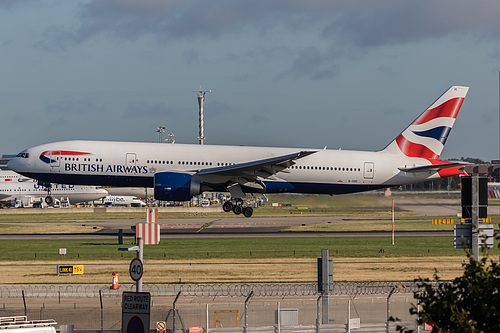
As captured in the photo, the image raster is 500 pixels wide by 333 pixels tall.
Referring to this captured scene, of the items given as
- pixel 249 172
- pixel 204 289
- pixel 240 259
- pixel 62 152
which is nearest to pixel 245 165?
pixel 249 172

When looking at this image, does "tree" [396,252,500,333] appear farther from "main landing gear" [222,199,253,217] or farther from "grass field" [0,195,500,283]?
"main landing gear" [222,199,253,217]

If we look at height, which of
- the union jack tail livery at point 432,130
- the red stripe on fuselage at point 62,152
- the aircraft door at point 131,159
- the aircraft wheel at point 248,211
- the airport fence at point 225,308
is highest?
the union jack tail livery at point 432,130

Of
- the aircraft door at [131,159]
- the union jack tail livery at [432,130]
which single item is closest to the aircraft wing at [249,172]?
the aircraft door at [131,159]

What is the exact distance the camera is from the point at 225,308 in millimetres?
20453

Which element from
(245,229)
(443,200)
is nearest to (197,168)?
(245,229)

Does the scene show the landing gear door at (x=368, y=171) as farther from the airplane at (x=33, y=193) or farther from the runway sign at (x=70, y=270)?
the airplane at (x=33, y=193)

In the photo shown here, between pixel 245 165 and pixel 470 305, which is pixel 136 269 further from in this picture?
pixel 245 165

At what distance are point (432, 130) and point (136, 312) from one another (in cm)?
4502

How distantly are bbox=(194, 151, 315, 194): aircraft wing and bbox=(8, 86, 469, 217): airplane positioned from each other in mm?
73

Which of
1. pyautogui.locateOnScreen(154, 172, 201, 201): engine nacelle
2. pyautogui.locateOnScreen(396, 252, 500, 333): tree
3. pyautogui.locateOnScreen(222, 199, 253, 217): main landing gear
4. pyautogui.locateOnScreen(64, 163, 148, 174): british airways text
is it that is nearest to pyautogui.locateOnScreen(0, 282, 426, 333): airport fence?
pyautogui.locateOnScreen(396, 252, 500, 333): tree

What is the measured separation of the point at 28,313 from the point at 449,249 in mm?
28598

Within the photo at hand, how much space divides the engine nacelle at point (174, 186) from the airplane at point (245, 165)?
0.07 m

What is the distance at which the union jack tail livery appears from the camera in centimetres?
5488

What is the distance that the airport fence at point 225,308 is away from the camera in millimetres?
18438
